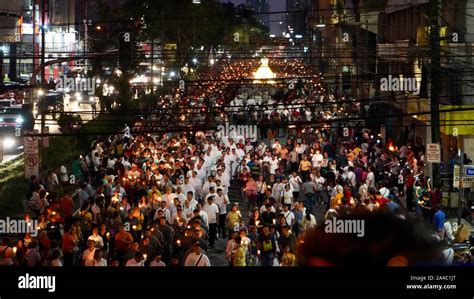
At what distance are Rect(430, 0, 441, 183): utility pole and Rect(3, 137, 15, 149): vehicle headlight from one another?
857 inches

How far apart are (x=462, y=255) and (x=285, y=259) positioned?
120 inches

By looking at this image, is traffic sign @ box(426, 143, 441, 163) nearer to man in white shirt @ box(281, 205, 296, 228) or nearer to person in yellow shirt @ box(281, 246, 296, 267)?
man in white shirt @ box(281, 205, 296, 228)

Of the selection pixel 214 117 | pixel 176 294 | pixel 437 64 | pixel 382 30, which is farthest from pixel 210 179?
pixel 382 30

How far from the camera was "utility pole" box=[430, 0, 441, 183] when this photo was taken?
23656 millimetres

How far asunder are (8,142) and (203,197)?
21.6 meters

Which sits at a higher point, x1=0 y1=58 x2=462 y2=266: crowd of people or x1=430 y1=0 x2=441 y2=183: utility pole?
x1=430 y1=0 x2=441 y2=183: utility pole

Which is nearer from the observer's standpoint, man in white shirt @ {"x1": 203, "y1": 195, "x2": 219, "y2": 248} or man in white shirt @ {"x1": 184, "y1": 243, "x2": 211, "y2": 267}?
man in white shirt @ {"x1": 184, "y1": 243, "x2": 211, "y2": 267}

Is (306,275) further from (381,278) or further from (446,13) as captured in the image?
(446,13)

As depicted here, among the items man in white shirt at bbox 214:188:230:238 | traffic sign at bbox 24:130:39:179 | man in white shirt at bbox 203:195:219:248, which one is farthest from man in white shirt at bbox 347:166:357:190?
traffic sign at bbox 24:130:39:179

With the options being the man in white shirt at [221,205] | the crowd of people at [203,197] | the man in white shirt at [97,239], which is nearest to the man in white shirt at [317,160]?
the crowd of people at [203,197]

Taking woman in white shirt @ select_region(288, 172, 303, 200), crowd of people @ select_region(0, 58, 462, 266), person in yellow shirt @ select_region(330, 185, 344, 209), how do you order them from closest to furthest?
crowd of people @ select_region(0, 58, 462, 266) → person in yellow shirt @ select_region(330, 185, 344, 209) → woman in white shirt @ select_region(288, 172, 303, 200)

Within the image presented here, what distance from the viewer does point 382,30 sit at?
50.5 metres

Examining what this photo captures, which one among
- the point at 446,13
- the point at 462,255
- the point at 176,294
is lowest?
the point at 462,255

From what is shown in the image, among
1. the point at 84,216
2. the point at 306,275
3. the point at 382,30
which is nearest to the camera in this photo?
the point at 306,275
